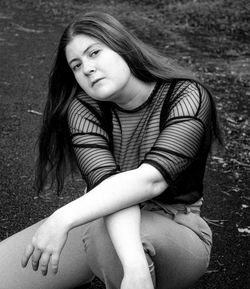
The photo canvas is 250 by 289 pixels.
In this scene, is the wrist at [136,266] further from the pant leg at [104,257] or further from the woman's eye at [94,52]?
the woman's eye at [94,52]

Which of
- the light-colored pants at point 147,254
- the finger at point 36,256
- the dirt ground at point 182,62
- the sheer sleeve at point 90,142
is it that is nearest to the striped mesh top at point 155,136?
the sheer sleeve at point 90,142

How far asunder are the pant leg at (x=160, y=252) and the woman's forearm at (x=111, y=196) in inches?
4.3

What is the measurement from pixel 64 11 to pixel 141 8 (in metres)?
1.69

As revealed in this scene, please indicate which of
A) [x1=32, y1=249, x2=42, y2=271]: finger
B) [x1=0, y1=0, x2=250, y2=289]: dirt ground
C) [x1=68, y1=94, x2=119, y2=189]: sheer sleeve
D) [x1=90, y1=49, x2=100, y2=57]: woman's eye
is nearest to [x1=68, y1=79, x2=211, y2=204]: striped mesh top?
[x1=68, y1=94, x2=119, y2=189]: sheer sleeve

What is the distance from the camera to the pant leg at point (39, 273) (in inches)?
102

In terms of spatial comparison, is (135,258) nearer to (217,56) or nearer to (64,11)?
(217,56)

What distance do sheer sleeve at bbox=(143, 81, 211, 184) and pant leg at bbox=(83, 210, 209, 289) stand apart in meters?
0.20

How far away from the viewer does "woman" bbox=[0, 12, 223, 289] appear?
2.19 meters

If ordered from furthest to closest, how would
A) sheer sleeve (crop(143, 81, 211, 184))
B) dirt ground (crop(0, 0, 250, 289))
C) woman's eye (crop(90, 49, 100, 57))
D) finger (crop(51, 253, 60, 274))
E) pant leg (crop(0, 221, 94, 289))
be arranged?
dirt ground (crop(0, 0, 250, 289))
pant leg (crop(0, 221, 94, 289))
woman's eye (crop(90, 49, 100, 57))
sheer sleeve (crop(143, 81, 211, 184))
finger (crop(51, 253, 60, 274))

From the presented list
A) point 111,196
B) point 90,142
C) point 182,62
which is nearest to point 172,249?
point 111,196

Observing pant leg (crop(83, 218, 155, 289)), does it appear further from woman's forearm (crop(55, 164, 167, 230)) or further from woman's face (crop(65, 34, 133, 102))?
woman's face (crop(65, 34, 133, 102))

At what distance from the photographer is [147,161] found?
7.44 ft

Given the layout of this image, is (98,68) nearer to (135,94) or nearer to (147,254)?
(135,94)

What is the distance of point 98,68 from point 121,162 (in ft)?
1.45
